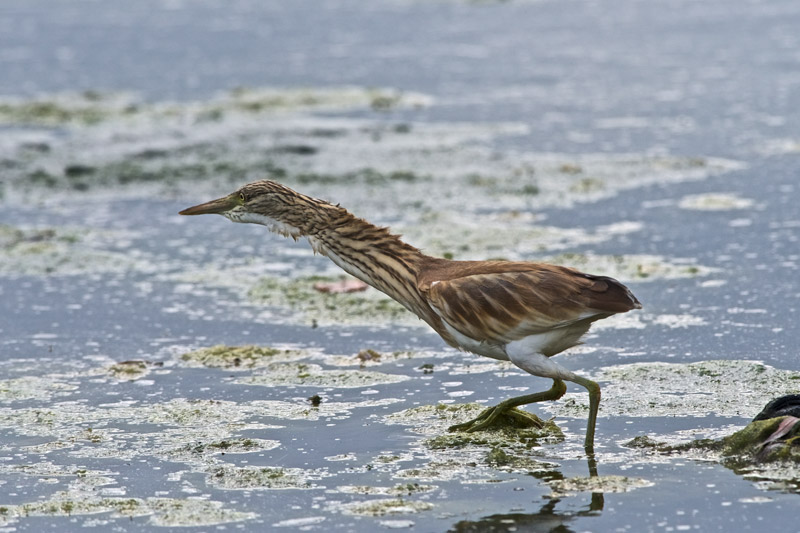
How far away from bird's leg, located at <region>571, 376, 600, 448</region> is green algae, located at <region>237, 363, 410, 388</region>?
5.24 feet

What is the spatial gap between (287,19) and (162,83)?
27.4 ft

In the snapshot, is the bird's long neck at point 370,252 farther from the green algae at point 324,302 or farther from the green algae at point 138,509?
the green algae at point 324,302

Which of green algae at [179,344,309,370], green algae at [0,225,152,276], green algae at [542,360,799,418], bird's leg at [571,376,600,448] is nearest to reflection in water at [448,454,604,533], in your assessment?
bird's leg at [571,376,600,448]

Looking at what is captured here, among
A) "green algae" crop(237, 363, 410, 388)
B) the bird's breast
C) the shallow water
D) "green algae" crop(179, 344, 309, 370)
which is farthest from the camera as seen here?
"green algae" crop(179, 344, 309, 370)

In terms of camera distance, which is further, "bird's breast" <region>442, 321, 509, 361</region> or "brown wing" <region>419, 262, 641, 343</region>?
"bird's breast" <region>442, 321, 509, 361</region>

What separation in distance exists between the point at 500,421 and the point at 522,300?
0.67 m

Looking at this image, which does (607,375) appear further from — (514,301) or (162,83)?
(162,83)

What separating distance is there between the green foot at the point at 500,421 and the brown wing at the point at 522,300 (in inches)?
16.0

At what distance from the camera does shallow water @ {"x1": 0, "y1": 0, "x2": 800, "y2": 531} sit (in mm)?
5621

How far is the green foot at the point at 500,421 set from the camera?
20.6 ft

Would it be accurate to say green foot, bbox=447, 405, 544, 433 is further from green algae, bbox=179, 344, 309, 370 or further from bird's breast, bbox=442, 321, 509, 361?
green algae, bbox=179, 344, 309, 370

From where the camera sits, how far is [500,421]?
632 cm

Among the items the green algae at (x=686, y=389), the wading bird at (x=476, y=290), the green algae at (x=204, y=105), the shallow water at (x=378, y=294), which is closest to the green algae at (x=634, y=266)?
the shallow water at (x=378, y=294)

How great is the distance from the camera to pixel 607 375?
721 centimetres
